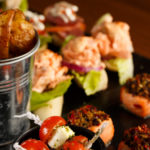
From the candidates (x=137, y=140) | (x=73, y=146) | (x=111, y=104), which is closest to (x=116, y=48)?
(x=111, y=104)

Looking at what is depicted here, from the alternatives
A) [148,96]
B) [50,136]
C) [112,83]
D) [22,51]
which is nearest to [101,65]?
[112,83]

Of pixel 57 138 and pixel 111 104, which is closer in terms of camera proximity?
pixel 57 138

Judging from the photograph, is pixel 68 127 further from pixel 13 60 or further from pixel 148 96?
pixel 148 96

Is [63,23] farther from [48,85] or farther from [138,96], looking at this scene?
[138,96]

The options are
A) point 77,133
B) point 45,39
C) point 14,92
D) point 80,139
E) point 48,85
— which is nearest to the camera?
point 80,139

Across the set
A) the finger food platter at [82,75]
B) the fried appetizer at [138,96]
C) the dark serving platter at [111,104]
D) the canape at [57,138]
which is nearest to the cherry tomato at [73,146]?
the canape at [57,138]

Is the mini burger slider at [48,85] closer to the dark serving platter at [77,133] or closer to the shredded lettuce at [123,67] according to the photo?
the shredded lettuce at [123,67]
